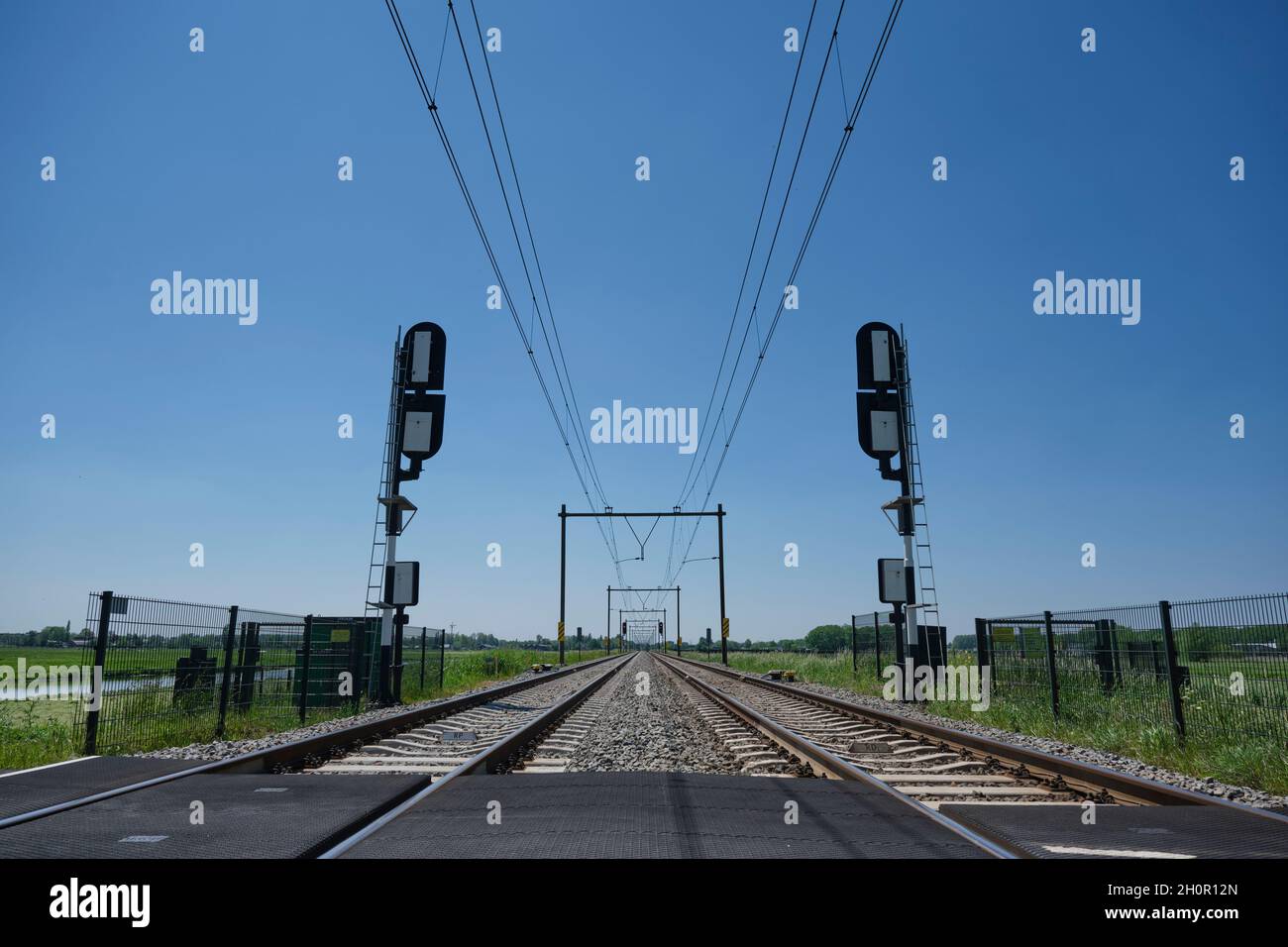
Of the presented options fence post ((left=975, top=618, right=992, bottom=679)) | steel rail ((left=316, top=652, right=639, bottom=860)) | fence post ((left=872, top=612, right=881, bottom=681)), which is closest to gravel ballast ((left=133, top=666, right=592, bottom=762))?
steel rail ((left=316, top=652, right=639, bottom=860))

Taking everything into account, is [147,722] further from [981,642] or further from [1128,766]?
[981,642]

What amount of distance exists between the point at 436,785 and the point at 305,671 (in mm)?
8376

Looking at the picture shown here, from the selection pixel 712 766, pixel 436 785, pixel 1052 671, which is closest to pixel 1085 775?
pixel 712 766

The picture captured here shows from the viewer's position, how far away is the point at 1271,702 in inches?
336

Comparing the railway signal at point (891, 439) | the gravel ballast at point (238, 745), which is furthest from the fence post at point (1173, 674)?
the gravel ballast at point (238, 745)

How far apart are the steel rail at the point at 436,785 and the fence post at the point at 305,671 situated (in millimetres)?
4154

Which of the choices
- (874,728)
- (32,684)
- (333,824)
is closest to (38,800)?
(333,824)

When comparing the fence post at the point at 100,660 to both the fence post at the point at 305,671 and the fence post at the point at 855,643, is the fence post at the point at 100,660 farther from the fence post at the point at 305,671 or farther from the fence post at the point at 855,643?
the fence post at the point at 855,643

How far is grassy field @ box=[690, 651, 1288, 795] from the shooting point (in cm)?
798

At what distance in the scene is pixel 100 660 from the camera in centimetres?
938

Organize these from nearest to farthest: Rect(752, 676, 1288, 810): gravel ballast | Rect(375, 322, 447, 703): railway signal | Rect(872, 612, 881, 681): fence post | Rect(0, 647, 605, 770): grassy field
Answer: Rect(752, 676, 1288, 810): gravel ballast → Rect(0, 647, 605, 770): grassy field → Rect(375, 322, 447, 703): railway signal → Rect(872, 612, 881, 681): fence post

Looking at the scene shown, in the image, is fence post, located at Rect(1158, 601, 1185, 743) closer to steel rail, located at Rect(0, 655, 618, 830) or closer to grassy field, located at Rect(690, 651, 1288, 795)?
grassy field, located at Rect(690, 651, 1288, 795)

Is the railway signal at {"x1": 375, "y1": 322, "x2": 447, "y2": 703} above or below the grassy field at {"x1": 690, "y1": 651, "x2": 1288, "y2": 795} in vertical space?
above

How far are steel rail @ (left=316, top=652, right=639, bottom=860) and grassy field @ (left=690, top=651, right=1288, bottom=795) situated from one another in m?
7.03
